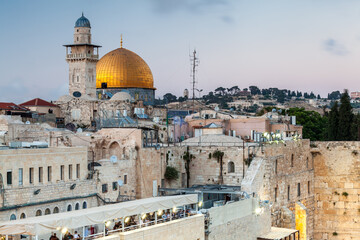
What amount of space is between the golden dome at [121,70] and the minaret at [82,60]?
1049mm

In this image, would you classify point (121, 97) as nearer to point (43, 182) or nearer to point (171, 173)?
point (171, 173)

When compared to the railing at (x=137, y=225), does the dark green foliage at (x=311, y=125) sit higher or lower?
higher

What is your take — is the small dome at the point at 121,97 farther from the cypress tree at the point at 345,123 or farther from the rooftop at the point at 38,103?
the cypress tree at the point at 345,123

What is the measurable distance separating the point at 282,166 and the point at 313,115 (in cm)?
2963

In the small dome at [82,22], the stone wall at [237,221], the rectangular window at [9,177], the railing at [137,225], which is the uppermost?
the small dome at [82,22]

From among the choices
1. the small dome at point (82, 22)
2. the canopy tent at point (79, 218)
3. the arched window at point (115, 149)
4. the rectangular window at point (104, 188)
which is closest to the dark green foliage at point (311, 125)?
the small dome at point (82, 22)

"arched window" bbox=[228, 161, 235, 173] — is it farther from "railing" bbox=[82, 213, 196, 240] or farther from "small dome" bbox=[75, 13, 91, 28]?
"small dome" bbox=[75, 13, 91, 28]

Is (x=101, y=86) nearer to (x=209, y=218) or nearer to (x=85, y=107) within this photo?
(x=85, y=107)

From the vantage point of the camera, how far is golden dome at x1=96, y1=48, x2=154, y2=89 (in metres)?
54.8

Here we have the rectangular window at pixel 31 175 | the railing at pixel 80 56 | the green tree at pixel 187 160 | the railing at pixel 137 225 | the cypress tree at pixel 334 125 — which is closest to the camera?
the railing at pixel 137 225

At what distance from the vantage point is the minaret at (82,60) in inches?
2112

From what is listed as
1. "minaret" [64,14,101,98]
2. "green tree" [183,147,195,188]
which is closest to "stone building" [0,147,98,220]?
"green tree" [183,147,195,188]

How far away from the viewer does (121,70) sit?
180ft

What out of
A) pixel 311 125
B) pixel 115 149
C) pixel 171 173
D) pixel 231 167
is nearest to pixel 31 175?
pixel 115 149
